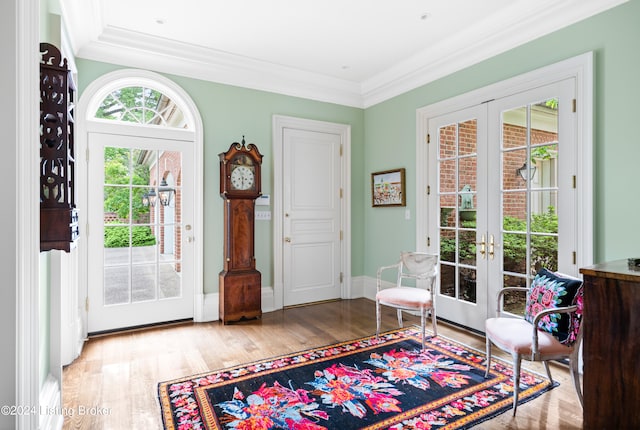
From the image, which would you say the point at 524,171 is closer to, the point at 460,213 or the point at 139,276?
the point at 460,213

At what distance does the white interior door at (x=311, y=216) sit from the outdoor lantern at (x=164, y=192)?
4.17ft

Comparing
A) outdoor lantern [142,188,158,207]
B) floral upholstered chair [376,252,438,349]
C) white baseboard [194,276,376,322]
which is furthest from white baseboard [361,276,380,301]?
outdoor lantern [142,188,158,207]

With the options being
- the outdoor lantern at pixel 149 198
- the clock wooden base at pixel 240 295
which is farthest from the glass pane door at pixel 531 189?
the outdoor lantern at pixel 149 198

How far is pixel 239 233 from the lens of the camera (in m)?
3.79

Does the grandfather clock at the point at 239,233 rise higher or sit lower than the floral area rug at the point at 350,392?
higher

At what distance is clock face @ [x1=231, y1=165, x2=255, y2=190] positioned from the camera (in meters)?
3.76

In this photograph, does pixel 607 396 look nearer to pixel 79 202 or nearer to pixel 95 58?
pixel 79 202

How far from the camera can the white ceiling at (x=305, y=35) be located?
2.85 metres

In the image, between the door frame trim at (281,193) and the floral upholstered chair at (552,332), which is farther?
the door frame trim at (281,193)

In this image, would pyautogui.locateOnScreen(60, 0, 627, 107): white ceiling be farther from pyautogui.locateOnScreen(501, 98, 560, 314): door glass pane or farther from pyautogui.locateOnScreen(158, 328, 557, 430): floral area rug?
pyautogui.locateOnScreen(158, 328, 557, 430): floral area rug

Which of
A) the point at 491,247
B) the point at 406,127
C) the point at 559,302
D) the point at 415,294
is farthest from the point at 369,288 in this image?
the point at 559,302

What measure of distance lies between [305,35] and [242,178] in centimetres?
152

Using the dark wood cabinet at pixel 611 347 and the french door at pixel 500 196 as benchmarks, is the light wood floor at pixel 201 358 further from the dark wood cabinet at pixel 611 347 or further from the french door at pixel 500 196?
the french door at pixel 500 196

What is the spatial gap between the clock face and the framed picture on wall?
163cm
